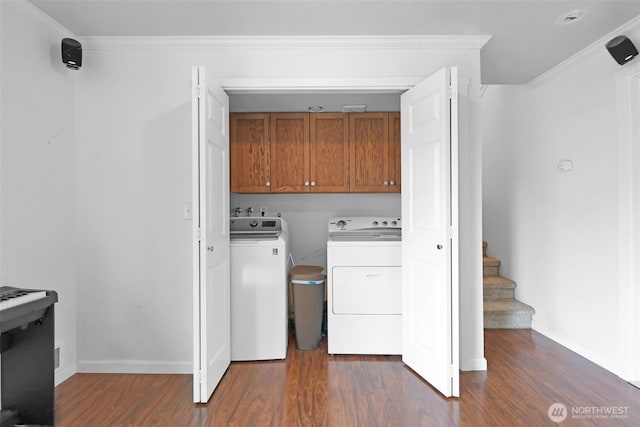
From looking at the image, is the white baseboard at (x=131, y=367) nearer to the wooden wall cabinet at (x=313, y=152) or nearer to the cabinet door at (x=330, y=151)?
the wooden wall cabinet at (x=313, y=152)

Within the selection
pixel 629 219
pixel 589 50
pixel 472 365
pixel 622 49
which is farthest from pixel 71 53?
pixel 629 219

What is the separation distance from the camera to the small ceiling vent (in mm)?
3260

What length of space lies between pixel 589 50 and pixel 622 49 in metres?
0.45

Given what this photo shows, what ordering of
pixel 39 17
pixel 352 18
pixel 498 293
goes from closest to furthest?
1. pixel 39 17
2. pixel 352 18
3. pixel 498 293

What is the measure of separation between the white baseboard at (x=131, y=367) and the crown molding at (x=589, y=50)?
377 centimetres

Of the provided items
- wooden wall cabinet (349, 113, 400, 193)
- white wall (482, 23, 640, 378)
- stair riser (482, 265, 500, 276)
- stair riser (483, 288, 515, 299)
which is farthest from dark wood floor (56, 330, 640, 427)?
wooden wall cabinet (349, 113, 400, 193)

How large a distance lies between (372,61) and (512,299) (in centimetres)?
281

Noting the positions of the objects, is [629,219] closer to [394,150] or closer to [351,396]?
[394,150]

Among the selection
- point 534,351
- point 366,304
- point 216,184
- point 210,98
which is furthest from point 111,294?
point 534,351

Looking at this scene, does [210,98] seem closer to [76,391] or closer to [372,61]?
[372,61]

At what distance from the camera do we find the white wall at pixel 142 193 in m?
2.57

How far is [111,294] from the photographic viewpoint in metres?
2.57

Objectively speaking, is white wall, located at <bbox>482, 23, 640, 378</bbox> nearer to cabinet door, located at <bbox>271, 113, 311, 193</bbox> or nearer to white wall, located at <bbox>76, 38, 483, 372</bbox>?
white wall, located at <bbox>76, 38, 483, 372</bbox>

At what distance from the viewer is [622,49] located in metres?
2.31
